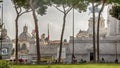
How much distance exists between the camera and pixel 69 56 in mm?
97812

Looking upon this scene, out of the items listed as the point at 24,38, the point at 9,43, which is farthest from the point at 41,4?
the point at 24,38

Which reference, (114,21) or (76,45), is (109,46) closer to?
(76,45)

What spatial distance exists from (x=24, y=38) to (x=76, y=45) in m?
80.5

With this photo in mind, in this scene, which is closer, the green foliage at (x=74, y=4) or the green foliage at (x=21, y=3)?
the green foliage at (x=21, y=3)

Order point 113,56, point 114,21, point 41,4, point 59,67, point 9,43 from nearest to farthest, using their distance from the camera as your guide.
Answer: point 59,67 → point 41,4 → point 113,56 → point 114,21 → point 9,43

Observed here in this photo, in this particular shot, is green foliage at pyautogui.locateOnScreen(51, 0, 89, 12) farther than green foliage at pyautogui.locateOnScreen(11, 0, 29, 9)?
Yes

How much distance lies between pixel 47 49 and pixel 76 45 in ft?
19.6

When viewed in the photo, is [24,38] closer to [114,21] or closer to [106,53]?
[114,21]

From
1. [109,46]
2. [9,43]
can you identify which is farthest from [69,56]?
[9,43]

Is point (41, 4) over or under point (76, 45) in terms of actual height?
over

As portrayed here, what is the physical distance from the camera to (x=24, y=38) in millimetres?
178125

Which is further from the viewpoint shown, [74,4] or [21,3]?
[74,4]

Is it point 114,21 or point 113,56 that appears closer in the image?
point 113,56

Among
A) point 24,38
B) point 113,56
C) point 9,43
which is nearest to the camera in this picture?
point 113,56
